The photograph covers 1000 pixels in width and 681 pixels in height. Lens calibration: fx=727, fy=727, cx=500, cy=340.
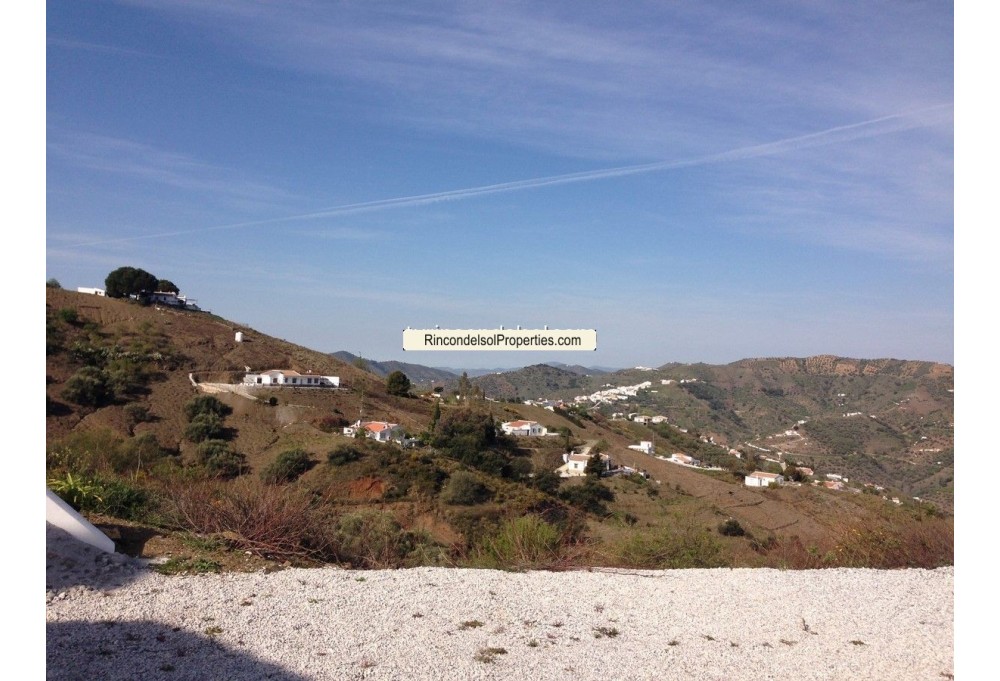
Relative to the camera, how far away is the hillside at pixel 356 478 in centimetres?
844

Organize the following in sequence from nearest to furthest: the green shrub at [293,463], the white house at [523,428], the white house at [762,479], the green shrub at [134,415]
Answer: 1. the green shrub at [293,463]
2. the green shrub at [134,415]
3. the white house at [762,479]
4. the white house at [523,428]

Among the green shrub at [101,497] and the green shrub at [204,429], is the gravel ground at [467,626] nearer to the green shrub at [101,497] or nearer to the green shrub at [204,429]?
the green shrub at [101,497]

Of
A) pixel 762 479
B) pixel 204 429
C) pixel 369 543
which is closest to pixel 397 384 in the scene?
pixel 204 429

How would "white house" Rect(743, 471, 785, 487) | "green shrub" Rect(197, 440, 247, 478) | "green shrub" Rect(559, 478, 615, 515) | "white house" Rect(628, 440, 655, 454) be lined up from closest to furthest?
"green shrub" Rect(197, 440, 247, 478), "green shrub" Rect(559, 478, 615, 515), "white house" Rect(743, 471, 785, 487), "white house" Rect(628, 440, 655, 454)

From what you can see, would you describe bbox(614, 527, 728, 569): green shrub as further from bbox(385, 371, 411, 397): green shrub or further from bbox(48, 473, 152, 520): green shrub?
bbox(385, 371, 411, 397): green shrub

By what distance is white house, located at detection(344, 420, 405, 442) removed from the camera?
3130 centimetres

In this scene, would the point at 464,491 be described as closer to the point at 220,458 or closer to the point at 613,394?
the point at 220,458

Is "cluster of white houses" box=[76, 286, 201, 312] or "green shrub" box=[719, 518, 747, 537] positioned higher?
"cluster of white houses" box=[76, 286, 201, 312]

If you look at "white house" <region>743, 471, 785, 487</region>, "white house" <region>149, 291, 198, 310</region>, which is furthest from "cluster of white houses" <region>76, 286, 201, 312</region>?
"white house" <region>743, 471, 785, 487</region>

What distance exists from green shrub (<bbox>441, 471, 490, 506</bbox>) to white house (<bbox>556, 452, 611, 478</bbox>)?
7.40m

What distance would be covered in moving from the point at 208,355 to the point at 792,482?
107 feet

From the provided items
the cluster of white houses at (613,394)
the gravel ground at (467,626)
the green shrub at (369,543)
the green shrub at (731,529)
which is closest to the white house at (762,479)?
the green shrub at (731,529)

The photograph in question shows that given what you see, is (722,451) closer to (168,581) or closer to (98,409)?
(98,409)

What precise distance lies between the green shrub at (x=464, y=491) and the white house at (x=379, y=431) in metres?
6.44
